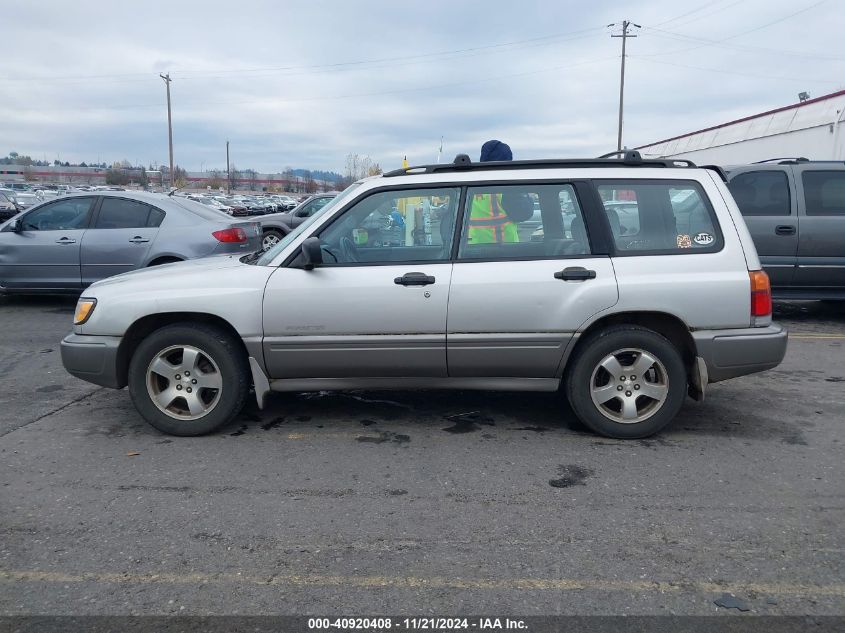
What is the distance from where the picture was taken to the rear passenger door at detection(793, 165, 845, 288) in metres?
8.61

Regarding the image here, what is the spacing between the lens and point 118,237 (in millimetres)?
9438

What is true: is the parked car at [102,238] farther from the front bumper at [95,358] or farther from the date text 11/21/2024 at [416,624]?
the date text 11/21/2024 at [416,624]

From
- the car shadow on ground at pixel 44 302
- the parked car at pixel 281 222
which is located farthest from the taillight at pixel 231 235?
the parked car at pixel 281 222

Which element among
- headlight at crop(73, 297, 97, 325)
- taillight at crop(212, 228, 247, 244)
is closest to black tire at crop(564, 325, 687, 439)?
headlight at crop(73, 297, 97, 325)

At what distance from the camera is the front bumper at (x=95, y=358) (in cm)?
484

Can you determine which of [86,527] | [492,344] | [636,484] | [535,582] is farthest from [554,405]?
[86,527]

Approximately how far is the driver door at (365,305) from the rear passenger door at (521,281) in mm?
131

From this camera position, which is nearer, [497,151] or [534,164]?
[534,164]

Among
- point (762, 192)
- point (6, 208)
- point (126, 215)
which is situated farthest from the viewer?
point (6, 208)

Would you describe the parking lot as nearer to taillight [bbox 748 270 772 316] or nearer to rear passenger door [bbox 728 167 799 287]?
taillight [bbox 748 270 772 316]

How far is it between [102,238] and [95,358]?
5196 mm

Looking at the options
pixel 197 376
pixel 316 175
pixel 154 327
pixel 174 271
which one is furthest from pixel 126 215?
pixel 316 175

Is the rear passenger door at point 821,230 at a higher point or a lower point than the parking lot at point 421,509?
higher

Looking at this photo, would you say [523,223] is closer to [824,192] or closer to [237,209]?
[824,192]
